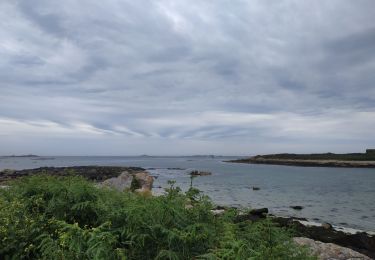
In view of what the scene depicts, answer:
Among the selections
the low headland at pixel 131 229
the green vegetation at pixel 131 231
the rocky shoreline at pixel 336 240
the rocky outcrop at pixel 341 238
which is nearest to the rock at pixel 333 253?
the rocky shoreline at pixel 336 240

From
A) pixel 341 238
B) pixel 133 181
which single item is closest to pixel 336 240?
pixel 341 238

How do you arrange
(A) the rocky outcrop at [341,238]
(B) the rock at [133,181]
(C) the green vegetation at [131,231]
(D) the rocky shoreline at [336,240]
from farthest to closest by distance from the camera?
(B) the rock at [133,181], (A) the rocky outcrop at [341,238], (D) the rocky shoreline at [336,240], (C) the green vegetation at [131,231]

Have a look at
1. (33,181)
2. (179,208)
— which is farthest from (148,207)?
Result: (33,181)

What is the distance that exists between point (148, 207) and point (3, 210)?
2.57 meters

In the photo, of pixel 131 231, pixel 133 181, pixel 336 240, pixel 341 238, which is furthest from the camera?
pixel 133 181

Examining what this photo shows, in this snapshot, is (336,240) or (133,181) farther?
(133,181)

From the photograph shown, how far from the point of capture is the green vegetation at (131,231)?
12.9 feet

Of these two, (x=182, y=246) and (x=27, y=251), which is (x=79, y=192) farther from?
(x=182, y=246)

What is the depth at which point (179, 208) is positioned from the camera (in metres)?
5.02

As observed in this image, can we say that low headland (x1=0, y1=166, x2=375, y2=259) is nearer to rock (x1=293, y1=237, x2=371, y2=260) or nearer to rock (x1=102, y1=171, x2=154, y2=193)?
rock (x1=293, y1=237, x2=371, y2=260)

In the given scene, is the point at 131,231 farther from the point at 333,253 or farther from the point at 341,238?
the point at 341,238

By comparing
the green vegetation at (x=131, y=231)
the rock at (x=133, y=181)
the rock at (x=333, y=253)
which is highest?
the green vegetation at (x=131, y=231)

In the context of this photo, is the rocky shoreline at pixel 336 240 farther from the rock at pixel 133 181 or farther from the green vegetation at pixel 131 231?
the rock at pixel 133 181

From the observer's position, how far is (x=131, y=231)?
4.66 m
